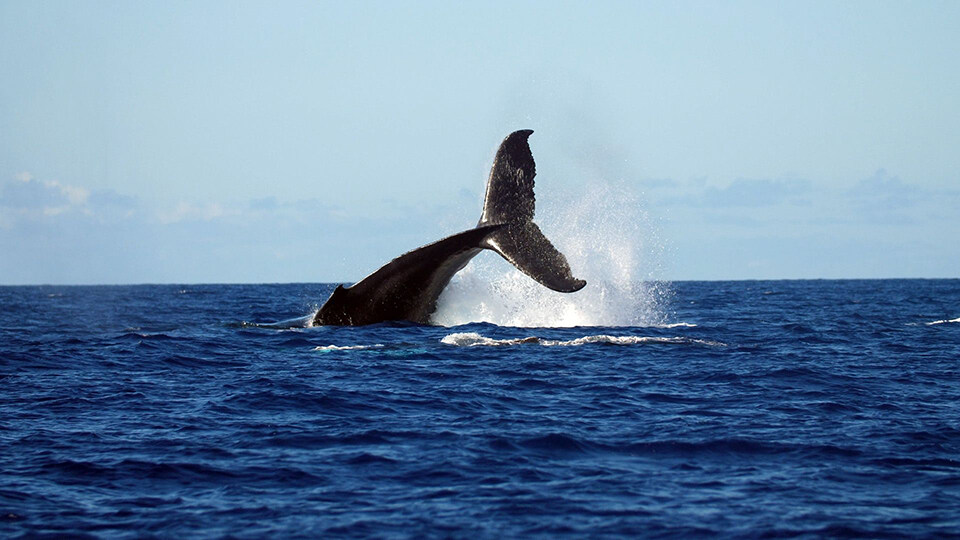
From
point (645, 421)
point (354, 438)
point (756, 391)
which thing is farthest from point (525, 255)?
point (354, 438)

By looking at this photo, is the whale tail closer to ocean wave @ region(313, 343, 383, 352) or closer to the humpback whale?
the humpback whale

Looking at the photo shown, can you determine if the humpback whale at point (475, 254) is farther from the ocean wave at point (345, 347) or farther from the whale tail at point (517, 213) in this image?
the ocean wave at point (345, 347)

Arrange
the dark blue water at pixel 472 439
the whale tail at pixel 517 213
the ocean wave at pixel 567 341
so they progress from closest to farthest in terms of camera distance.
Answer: the dark blue water at pixel 472 439, the whale tail at pixel 517 213, the ocean wave at pixel 567 341

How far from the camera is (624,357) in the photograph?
59.8ft

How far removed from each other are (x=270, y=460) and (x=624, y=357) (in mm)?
9118

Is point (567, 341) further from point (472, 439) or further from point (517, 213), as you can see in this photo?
point (472, 439)

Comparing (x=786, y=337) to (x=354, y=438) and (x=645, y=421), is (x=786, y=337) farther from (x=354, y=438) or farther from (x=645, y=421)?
(x=354, y=438)

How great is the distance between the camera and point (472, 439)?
11.2 meters

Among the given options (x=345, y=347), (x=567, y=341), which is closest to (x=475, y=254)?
(x=567, y=341)

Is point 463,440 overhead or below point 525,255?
below

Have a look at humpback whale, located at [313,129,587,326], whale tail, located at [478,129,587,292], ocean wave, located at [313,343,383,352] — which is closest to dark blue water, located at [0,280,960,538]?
ocean wave, located at [313,343,383,352]

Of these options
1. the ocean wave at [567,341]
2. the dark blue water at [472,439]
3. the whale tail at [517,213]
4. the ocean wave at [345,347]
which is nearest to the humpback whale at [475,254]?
the whale tail at [517,213]

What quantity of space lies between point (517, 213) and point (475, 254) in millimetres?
1216

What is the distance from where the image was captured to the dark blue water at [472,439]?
8.39 meters
